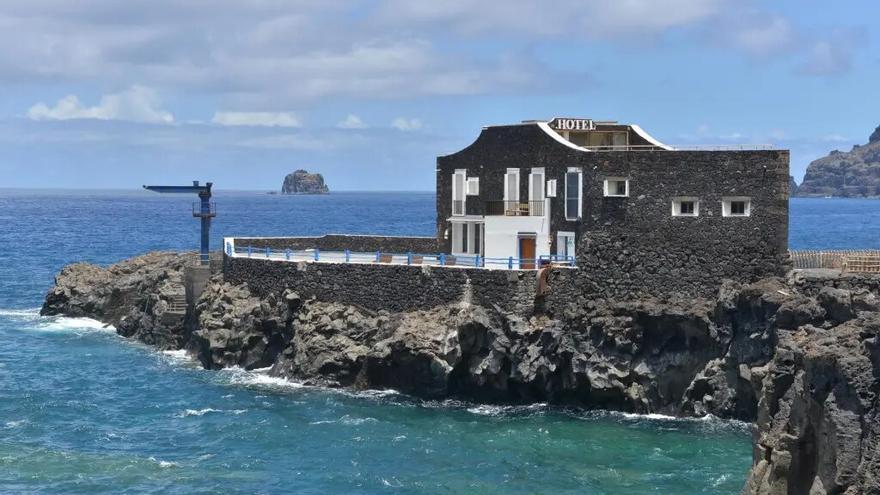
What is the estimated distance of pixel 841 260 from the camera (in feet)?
166

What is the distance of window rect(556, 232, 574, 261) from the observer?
56.5 m

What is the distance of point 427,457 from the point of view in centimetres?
4556

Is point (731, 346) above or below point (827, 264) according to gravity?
below

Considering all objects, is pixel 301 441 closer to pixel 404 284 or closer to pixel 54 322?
Answer: pixel 404 284

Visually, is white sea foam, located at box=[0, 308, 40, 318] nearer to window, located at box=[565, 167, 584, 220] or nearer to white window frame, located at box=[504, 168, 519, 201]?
white window frame, located at box=[504, 168, 519, 201]

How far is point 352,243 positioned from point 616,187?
21.7 m

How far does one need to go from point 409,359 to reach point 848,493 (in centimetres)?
2610

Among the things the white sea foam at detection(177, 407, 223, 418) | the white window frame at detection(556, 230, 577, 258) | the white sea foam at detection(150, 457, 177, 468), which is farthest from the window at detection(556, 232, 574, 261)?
the white sea foam at detection(150, 457, 177, 468)

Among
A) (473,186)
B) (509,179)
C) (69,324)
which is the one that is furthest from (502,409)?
(69,324)

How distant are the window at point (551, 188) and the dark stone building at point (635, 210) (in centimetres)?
5

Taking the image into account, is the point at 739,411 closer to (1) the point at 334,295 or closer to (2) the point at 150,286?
(1) the point at 334,295

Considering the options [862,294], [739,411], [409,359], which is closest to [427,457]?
[409,359]

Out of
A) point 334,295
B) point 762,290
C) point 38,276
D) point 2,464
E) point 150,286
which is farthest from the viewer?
point 38,276

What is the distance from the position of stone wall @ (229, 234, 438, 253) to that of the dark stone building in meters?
8.01
